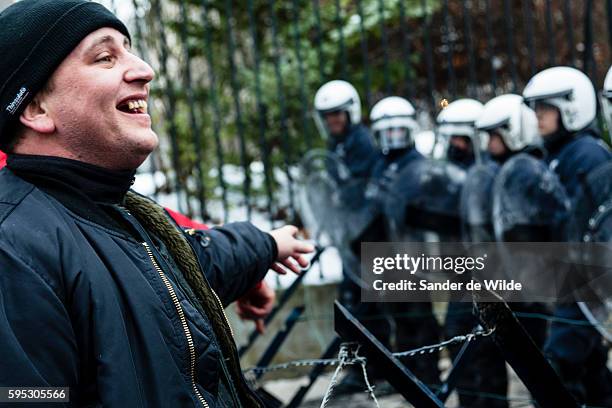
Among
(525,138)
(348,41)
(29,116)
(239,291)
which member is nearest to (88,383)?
(29,116)

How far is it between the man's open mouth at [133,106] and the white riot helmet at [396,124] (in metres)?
3.89

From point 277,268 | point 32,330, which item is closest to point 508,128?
point 277,268

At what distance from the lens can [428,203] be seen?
16.9 ft

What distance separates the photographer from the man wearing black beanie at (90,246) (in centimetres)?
151

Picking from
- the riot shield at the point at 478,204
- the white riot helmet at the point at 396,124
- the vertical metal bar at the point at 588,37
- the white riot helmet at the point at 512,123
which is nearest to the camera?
the riot shield at the point at 478,204

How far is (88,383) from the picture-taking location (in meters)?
1.57

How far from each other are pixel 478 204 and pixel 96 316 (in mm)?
3524

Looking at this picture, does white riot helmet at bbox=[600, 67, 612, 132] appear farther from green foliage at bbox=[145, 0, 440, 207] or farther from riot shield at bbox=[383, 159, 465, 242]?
green foliage at bbox=[145, 0, 440, 207]

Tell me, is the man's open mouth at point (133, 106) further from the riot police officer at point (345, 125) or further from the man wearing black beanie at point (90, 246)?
the riot police officer at point (345, 125)

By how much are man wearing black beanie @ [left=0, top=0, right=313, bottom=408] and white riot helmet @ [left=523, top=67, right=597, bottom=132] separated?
119 inches

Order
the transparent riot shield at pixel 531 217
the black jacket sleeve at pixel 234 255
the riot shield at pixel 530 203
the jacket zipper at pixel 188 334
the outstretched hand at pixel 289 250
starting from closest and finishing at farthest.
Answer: the jacket zipper at pixel 188 334 → the black jacket sleeve at pixel 234 255 → the outstretched hand at pixel 289 250 → the transparent riot shield at pixel 531 217 → the riot shield at pixel 530 203

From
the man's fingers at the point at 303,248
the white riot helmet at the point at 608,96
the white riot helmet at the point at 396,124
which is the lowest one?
the white riot helmet at the point at 396,124

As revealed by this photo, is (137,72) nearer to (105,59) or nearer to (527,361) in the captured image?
(105,59)

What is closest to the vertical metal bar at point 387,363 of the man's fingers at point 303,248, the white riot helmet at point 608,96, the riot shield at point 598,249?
the man's fingers at point 303,248
